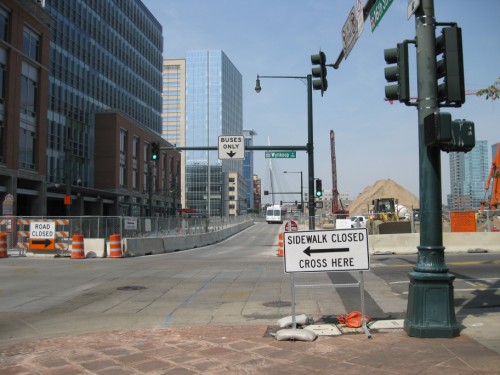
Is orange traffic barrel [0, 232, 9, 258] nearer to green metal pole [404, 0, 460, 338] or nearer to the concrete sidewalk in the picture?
the concrete sidewalk

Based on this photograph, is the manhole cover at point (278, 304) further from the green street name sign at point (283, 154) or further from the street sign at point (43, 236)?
the street sign at point (43, 236)

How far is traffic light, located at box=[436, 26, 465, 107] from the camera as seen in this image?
22.2 feet

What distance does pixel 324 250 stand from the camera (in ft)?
24.0

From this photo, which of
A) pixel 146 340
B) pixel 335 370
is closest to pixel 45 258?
pixel 146 340

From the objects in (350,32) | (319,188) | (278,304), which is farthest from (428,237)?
(319,188)

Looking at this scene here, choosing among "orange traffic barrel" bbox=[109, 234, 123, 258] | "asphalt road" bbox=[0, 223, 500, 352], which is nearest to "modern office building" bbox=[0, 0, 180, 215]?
"orange traffic barrel" bbox=[109, 234, 123, 258]

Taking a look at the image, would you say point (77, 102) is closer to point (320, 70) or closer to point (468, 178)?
point (320, 70)

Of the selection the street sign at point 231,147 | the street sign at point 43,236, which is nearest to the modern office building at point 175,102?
the street sign at point 231,147

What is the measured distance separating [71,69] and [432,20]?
53.8m

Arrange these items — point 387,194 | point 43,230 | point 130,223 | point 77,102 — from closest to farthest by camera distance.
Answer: point 43,230, point 130,223, point 77,102, point 387,194

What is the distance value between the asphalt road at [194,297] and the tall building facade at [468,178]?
4767cm

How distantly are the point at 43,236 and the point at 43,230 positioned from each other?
29 cm

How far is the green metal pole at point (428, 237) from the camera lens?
21.4 ft

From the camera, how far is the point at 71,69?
54.5m
